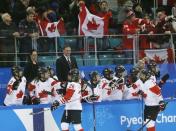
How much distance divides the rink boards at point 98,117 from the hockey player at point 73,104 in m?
0.28

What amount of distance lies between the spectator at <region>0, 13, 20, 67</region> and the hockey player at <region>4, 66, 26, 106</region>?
1.69 metres

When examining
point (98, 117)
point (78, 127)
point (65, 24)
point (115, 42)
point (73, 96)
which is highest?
point (65, 24)

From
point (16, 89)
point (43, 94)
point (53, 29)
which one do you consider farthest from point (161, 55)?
point (16, 89)

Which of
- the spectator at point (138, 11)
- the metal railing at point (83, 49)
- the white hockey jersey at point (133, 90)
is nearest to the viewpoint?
the white hockey jersey at point (133, 90)

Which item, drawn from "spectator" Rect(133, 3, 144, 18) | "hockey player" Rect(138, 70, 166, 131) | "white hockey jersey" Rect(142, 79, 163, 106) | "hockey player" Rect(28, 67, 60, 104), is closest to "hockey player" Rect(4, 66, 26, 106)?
"hockey player" Rect(28, 67, 60, 104)

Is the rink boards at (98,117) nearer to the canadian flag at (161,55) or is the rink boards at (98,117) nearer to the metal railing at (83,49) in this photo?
the metal railing at (83,49)

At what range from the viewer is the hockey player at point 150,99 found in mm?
12836

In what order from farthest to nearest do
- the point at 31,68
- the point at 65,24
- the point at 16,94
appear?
the point at 65,24
the point at 31,68
the point at 16,94

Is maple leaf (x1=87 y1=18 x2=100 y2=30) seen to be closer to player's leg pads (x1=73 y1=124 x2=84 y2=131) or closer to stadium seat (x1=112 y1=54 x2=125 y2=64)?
stadium seat (x1=112 y1=54 x2=125 y2=64)

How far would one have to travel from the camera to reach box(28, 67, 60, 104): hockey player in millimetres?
14696

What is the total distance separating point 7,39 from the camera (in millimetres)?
16375

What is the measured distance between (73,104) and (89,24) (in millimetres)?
5143

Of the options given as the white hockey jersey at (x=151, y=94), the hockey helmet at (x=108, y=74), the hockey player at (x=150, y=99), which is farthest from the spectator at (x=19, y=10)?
the white hockey jersey at (x=151, y=94)

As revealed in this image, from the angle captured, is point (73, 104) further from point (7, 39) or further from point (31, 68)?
point (7, 39)
